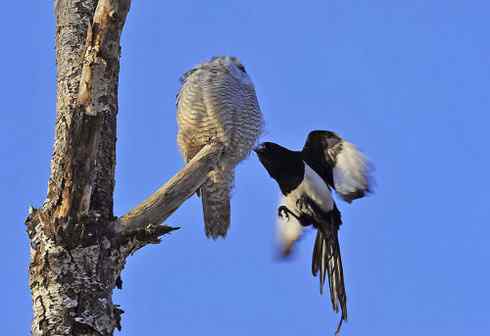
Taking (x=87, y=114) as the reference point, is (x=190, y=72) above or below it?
above

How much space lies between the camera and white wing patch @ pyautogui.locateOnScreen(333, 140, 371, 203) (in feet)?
21.1

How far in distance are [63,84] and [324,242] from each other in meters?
3.18

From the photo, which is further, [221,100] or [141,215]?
[221,100]

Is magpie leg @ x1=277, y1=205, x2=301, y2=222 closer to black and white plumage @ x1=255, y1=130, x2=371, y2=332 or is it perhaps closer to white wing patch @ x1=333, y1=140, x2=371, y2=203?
black and white plumage @ x1=255, y1=130, x2=371, y2=332

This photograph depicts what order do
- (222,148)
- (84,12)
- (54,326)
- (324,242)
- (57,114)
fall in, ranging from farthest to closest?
(324,242) → (222,148) → (84,12) → (57,114) → (54,326)

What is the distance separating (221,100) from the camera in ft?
19.7

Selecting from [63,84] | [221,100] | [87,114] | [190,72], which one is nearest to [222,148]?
[221,100]

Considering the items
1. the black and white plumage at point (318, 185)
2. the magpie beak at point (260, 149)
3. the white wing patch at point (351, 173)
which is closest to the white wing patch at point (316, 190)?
the black and white plumage at point (318, 185)

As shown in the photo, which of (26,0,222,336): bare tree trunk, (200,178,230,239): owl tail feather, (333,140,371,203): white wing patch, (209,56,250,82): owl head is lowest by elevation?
(26,0,222,336): bare tree trunk

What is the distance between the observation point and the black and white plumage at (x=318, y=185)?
658cm

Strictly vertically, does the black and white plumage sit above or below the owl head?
below

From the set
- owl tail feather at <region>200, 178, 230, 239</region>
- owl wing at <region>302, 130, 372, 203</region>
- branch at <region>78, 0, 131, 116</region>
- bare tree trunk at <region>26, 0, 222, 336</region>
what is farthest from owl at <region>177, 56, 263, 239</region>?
branch at <region>78, 0, 131, 116</region>

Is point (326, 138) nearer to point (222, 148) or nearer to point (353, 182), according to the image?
point (353, 182)

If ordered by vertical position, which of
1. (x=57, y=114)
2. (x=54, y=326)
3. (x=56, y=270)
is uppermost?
(x=57, y=114)
